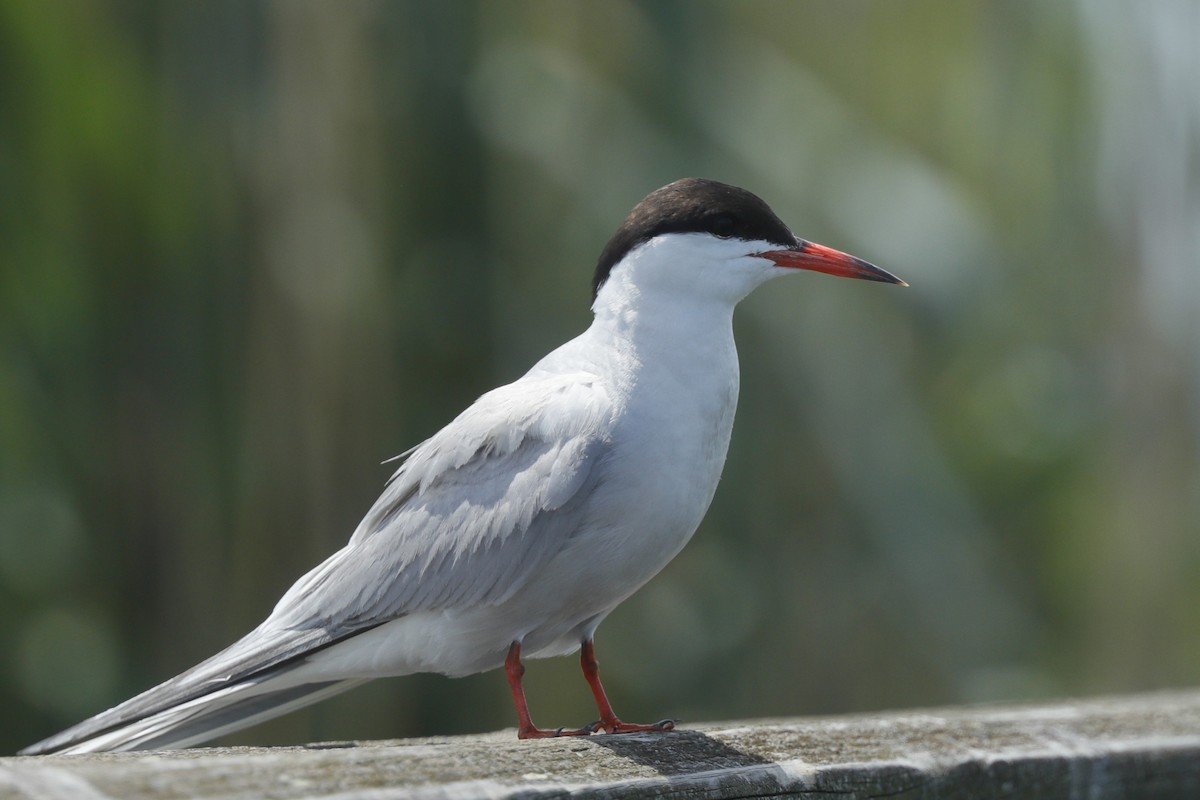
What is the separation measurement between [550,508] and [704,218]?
2.29 ft

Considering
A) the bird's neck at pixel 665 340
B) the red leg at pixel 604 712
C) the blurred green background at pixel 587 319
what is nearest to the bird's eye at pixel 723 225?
the bird's neck at pixel 665 340

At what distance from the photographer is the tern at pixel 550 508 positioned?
2.45m

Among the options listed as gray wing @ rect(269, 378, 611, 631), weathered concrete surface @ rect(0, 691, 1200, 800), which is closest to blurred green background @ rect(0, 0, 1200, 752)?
gray wing @ rect(269, 378, 611, 631)

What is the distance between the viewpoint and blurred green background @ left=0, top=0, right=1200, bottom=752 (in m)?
5.24

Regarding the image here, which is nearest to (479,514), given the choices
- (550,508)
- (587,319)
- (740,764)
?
(550,508)

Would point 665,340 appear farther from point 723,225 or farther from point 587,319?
point 587,319

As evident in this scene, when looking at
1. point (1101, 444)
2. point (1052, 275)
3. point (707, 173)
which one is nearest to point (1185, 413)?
point (1101, 444)

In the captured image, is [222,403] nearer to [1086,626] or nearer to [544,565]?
[544,565]

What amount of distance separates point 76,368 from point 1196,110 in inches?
201

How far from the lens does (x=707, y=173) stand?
6.09m

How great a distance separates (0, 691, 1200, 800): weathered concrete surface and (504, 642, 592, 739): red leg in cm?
15

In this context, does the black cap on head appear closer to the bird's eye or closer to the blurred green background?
the bird's eye

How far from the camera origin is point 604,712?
2.54 metres

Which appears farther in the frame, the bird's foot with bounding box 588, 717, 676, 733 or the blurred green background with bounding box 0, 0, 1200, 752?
the blurred green background with bounding box 0, 0, 1200, 752
